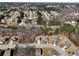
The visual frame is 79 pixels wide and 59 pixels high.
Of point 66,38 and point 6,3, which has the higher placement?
point 6,3

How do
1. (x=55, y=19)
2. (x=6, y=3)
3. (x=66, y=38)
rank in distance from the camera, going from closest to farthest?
(x=66, y=38)
(x=55, y=19)
(x=6, y=3)

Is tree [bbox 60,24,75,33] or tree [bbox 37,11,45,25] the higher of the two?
tree [bbox 37,11,45,25]

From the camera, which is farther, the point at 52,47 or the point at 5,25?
the point at 5,25

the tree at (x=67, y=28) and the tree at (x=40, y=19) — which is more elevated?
the tree at (x=40, y=19)

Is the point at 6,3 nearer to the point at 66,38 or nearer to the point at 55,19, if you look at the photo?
the point at 55,19

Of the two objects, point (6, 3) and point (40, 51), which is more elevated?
point (6, 3)

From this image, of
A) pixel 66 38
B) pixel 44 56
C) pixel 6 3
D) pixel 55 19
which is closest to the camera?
pixel 44 56

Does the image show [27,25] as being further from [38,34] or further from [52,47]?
[52,47]

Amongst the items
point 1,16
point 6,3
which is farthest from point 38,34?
point 6,3

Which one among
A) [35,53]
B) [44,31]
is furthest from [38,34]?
[35,53]
